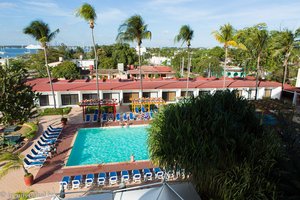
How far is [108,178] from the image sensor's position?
12820 millimetres

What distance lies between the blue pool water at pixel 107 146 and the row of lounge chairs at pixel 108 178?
10.0 ft

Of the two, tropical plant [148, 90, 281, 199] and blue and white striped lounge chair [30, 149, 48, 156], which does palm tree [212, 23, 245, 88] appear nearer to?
tropical plant [148, 90, 281, 199]

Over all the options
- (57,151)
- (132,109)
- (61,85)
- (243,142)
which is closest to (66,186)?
(57,151)

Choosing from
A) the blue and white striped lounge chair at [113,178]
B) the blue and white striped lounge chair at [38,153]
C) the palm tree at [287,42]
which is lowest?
the blue and white striped lounge chair at [113,178]

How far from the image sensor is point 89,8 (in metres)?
22.5

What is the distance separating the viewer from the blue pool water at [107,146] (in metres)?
16.2

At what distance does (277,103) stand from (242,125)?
14.5 m

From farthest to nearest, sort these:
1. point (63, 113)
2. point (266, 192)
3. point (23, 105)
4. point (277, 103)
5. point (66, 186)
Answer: point (63, 113), point (277, 103), point (23, 105), point (66, 186), point (266, 192)

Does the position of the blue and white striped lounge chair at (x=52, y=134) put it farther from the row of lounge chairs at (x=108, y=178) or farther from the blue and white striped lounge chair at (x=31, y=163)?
→ the row of lounge chairs at (x=108, y=178)

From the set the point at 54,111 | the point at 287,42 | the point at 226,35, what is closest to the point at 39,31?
the point at 54,111

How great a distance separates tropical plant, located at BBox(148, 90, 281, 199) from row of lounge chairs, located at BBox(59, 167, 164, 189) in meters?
2.28

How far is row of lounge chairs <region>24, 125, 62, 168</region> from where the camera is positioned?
1414 cm

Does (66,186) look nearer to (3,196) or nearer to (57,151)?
(3,196)

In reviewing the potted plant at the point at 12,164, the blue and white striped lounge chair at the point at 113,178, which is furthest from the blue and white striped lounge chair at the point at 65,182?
the blue and white striped lounge chair at the point at 113,178
